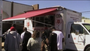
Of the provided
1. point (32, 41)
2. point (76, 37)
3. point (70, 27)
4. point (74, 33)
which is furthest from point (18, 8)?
point (32, 41)

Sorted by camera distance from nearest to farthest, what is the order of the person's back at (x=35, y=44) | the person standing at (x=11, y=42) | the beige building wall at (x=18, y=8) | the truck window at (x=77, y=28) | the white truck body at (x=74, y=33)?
the person's back at (x=35, y=44), the person standing at (x=11, y=42), the white truck body at (x=74, y=33), the truck window at (x=77, y=28), the beige building wall at (x=18, y=8)

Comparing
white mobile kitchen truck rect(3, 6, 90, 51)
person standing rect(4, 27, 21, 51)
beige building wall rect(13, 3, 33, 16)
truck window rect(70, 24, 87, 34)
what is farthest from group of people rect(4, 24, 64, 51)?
beige building wall rect(13, 3, 33, 16)

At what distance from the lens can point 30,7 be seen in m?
19.1

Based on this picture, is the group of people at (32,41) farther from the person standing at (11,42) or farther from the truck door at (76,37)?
the truck door at (76,37)

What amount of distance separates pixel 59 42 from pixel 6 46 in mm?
2325

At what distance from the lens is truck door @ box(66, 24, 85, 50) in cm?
615

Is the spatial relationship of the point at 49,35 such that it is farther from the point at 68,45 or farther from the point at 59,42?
the point at 68,45

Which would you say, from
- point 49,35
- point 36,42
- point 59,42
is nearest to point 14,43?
point 36,42

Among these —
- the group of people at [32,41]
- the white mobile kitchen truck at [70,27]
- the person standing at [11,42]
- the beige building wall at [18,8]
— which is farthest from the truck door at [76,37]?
the beige building wall at [18,8]

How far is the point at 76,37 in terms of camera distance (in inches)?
249

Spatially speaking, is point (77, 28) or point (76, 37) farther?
point (77, 28)

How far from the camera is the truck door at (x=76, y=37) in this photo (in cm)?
615

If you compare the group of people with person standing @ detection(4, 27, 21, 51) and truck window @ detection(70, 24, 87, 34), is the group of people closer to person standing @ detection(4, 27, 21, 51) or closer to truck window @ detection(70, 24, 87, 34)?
person standing @ detection(4, 27, 21, 51)

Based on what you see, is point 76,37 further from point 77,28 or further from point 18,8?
point 18,8
